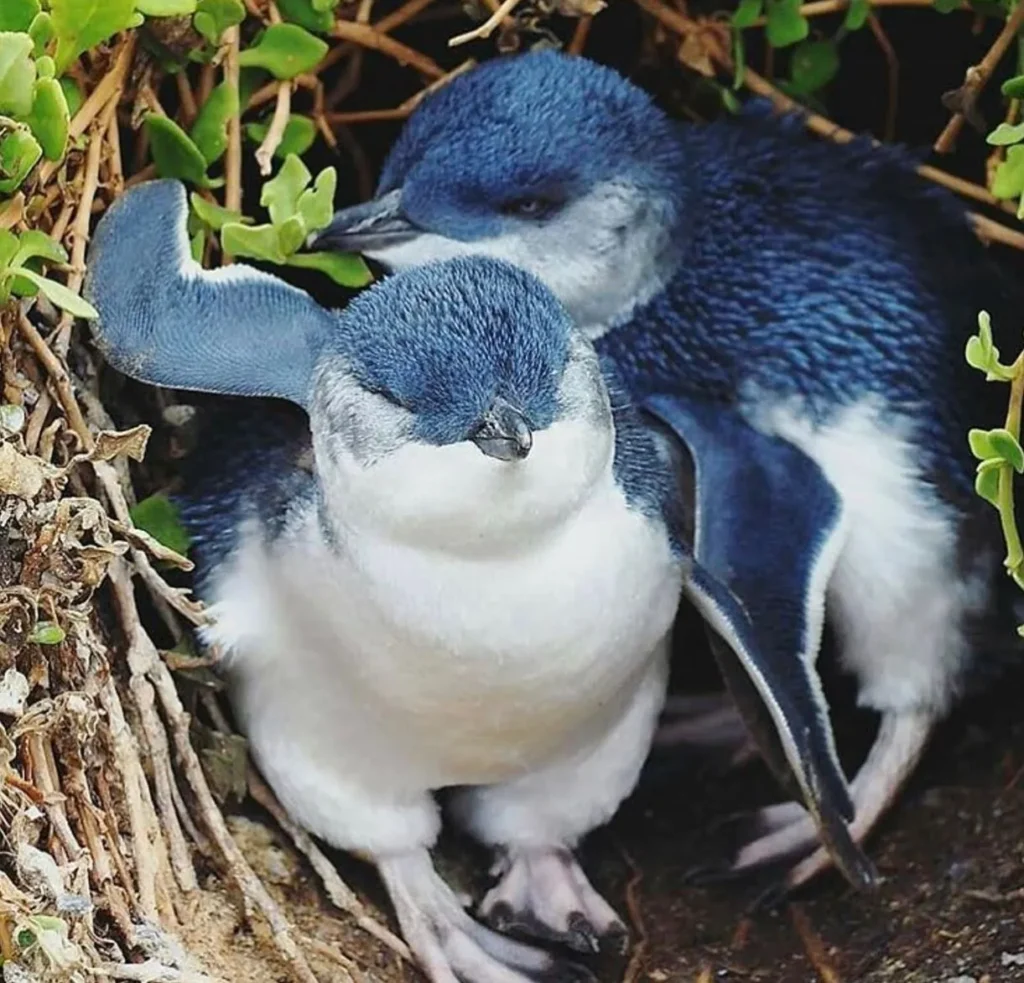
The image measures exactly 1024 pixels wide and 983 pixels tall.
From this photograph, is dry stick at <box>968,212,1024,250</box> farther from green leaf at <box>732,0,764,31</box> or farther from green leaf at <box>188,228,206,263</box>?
green leaf at <box>188,228,206,263</box>

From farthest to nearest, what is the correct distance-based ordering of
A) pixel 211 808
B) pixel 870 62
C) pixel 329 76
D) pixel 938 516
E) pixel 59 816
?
pixel 870 62, pixel 329 76, pixel 938 516, pixel 211 808, pixel 59 816

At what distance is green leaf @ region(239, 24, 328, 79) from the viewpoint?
1.88m

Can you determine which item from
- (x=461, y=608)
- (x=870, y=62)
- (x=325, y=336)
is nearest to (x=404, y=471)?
(x=461, y=608)

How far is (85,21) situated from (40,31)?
0.05 meters

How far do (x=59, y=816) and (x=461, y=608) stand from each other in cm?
36

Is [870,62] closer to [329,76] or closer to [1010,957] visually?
[329,76]

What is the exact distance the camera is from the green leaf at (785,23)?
2023mm

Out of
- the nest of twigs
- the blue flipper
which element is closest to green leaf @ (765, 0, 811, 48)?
the nest of twigs

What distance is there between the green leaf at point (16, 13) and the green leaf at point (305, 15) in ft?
1.27

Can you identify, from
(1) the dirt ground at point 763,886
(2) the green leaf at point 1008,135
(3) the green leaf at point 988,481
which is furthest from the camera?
(1) the dirt ground at point 763,886

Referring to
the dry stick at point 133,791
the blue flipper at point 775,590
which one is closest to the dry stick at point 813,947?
the blue flipper at point 775,590

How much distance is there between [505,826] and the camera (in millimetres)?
1978

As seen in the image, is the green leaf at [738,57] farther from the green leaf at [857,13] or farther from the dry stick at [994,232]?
the dry stick at [994,232]

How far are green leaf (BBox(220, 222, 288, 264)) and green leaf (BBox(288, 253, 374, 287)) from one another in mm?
79
